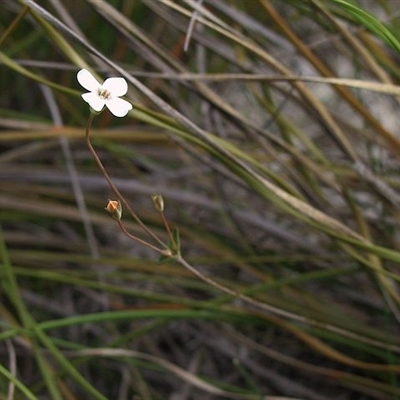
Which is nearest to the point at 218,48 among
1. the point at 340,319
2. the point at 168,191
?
the point at 168,191

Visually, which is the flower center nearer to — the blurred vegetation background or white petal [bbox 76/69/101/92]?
white petal [bbox 76/69/101/92]

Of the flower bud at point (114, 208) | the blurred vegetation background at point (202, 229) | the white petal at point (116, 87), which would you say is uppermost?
the blurred vegetation background at point (202, 229)

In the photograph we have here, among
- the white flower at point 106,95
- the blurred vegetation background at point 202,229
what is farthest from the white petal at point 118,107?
the blurred vegetation background at point 202,229

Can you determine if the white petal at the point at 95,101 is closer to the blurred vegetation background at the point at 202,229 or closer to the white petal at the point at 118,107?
the white petal at the point at 118,107

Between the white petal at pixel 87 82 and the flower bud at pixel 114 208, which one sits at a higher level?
the white petal at pixel 87 82

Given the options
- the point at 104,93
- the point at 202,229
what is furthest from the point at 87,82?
the point at 202,229

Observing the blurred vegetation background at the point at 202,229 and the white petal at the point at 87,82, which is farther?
the blurred vegetation background at the point at 202,229

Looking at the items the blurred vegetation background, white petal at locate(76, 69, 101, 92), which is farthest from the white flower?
the blurred vegetation background
